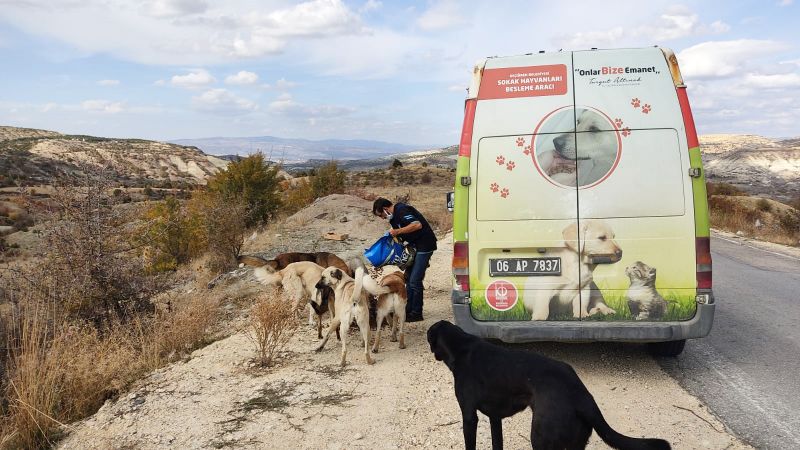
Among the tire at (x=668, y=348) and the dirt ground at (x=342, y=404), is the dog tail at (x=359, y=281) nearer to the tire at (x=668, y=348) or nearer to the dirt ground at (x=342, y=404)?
the dirt ground at (x=342, y=404)

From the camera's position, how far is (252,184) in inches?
845

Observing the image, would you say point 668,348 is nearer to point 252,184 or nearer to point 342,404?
point 342,404

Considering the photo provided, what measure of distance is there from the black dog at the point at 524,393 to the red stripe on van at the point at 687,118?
101 inches

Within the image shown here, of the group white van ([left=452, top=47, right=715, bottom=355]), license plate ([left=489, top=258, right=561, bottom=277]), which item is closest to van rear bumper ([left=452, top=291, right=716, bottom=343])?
white van ([left=452, top=47, right=715, bottom=355])

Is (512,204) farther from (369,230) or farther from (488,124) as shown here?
(369,230)

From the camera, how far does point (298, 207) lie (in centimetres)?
2619

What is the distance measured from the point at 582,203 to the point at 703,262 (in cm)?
109

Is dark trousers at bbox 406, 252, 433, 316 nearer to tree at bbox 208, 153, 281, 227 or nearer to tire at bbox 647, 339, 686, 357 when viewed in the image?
tire at bbox 647, 339, 686, 357

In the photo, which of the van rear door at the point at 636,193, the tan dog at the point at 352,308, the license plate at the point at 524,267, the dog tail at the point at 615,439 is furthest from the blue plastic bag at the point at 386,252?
the dog tail at the point at 615,439

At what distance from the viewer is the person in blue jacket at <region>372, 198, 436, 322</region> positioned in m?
7.23

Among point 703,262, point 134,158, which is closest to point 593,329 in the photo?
point 703,262

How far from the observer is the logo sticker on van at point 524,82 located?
5156 millimetres

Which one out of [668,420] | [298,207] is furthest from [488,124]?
[298,207]

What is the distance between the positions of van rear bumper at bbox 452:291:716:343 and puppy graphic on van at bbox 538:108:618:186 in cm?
125
